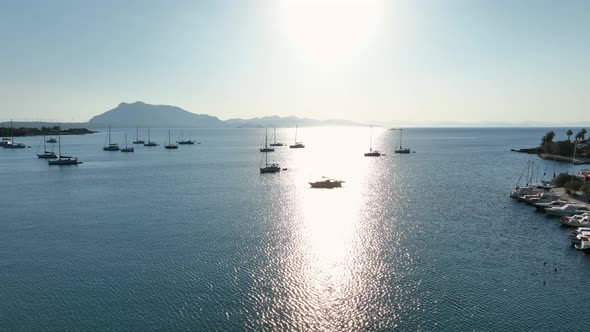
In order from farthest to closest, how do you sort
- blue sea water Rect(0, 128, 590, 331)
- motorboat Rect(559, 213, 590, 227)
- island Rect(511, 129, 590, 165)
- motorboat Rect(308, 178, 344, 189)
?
1. island Rect(511, 129, 590, 165)
2. motorboat Rect(308, 178, 344, 189)
3. motorboat Rect(559, 213, 590, 227)
4. blue sea water Rect(0, 128, 590, 331)

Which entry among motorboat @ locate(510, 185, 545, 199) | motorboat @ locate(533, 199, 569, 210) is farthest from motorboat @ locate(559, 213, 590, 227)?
motorboat @ locate(510, 185, 545, 199)

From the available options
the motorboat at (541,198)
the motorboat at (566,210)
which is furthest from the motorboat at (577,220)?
the motorboat at (541,198)

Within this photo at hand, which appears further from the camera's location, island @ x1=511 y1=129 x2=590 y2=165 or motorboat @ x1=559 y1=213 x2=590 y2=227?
island @ x1=511 y1=129 x2=590 y2=165

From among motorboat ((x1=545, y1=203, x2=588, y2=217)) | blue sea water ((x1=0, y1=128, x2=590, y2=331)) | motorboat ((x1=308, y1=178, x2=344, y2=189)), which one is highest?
motorboat ((x1=545, y1=203, x2=588, y2=217))

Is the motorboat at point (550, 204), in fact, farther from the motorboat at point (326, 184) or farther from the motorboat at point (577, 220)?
the motorboat at point (326, 184)

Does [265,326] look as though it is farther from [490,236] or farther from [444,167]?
[444,167]

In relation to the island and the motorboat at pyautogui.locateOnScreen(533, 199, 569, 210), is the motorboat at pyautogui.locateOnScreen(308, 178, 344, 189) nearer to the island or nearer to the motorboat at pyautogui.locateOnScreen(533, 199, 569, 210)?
the motorboat at pyautogui.locateOnScreen(533, 199, 569, 210)

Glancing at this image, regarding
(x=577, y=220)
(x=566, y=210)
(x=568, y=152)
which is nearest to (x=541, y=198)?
(x=566, y=210)
